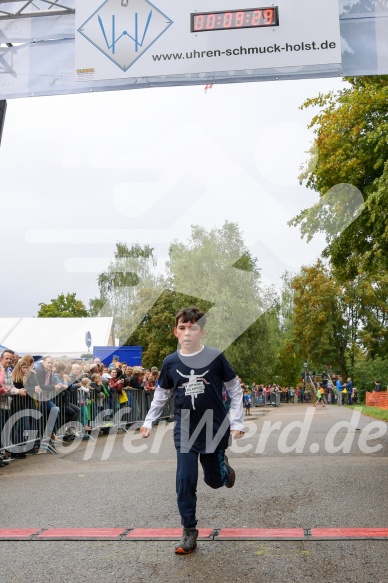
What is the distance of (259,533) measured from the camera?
6000 millimetres

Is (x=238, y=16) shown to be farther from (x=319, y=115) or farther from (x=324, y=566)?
(x=319, y=115)

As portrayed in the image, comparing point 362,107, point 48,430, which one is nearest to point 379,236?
point 362,107

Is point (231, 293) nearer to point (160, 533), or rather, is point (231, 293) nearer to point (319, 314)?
point (319, 314)

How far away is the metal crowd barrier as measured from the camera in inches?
476

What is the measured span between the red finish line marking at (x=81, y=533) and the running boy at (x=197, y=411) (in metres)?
0.74

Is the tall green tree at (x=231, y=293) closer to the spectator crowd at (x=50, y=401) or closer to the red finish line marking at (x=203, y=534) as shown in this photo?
the spectator crowd at (x=50, y=401)

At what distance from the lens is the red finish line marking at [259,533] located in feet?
19.2

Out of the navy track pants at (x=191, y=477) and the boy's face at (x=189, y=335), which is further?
the boy's face at (x=189, y=335)

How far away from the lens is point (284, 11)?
875cm

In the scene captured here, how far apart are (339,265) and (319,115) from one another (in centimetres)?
420

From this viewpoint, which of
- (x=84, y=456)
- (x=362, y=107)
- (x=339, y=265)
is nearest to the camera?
(x=84, y=456)

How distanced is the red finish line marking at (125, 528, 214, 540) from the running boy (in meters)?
0.41

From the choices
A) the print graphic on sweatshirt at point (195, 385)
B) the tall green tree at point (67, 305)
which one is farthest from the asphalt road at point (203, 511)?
the tall green tree at point (67, 305)

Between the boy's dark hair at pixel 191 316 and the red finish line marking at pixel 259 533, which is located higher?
the boy's dark hair at pixel 191 316
